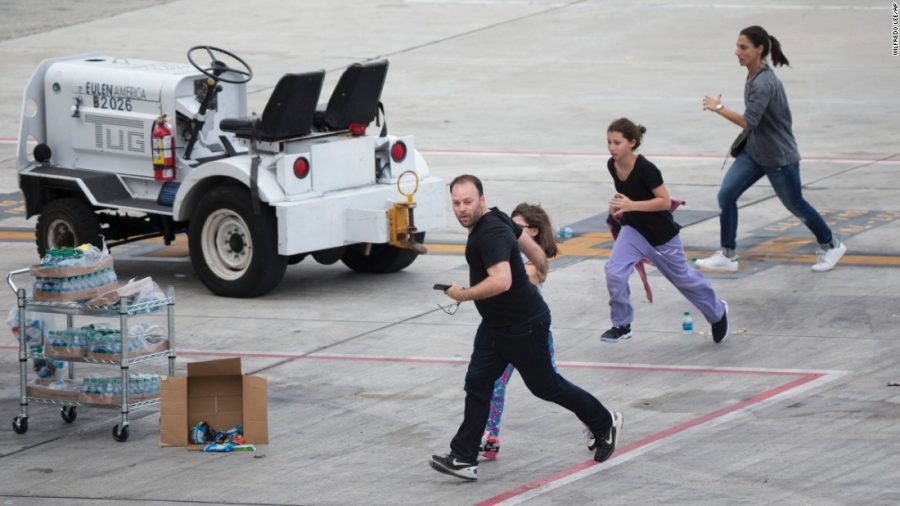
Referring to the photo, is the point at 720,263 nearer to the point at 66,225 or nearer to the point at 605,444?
the point at 605,444

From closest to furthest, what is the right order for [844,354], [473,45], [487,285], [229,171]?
[487,285]
[844,354]
[229,171]
[473,45]

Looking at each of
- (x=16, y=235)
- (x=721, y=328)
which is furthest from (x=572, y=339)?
(x=16, y=235)

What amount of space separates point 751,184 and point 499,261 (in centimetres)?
559

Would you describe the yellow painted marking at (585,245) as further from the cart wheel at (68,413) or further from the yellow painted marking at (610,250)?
the cart wheel at (68,413)

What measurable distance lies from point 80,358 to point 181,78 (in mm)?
4325

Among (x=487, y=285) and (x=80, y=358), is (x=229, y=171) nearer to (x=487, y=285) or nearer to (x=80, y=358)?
(x=80, y=358)

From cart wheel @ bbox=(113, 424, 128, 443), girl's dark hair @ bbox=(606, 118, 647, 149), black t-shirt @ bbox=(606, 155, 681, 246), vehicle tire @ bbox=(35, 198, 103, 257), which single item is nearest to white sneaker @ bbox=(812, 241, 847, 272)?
black t-shirt @ bbox=(606, 155, 681, 246)

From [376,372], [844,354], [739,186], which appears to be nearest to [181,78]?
[376,372]

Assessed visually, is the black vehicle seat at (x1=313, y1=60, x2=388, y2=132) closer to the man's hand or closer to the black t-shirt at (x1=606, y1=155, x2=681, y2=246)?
the black t-shirt at (x1=606, y1=155, x2=681, y2=246)

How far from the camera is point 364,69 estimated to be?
13.1m

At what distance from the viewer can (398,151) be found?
13.7m

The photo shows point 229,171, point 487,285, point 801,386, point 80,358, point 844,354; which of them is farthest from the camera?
point 229,171

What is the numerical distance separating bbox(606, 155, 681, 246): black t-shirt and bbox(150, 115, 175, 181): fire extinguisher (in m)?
3.94

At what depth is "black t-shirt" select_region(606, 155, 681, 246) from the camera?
11164 millimetres
